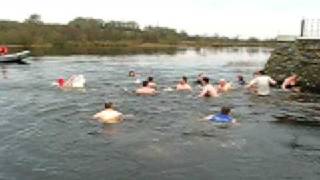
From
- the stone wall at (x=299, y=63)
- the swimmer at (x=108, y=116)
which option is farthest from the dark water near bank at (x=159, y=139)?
the stone wall at (x=299, y=63)

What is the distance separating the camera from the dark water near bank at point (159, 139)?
46.5ft

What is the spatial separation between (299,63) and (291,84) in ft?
7.84

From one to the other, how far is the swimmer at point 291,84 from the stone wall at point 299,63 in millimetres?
388

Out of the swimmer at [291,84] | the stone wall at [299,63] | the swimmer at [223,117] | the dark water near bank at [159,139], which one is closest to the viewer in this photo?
the dark water near bank at [159,139]

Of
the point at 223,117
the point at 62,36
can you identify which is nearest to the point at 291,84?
the point at 223,117

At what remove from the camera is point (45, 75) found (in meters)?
41.4

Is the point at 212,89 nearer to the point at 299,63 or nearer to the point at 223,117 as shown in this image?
the point at 223,117

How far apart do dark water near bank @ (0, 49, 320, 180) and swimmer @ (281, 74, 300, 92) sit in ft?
6.33

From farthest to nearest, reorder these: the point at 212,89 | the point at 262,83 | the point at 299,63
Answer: the point at 299,63, the point at 262,83, the point at 212,89

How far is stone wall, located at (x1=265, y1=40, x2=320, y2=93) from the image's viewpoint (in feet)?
102

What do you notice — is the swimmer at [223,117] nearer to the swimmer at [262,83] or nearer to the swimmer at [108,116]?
the swimmer at [108,116]

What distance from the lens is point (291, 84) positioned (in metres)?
31.0

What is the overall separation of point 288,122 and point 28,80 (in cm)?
2253

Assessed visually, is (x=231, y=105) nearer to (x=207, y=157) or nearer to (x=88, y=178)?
(x=207, y=157)
